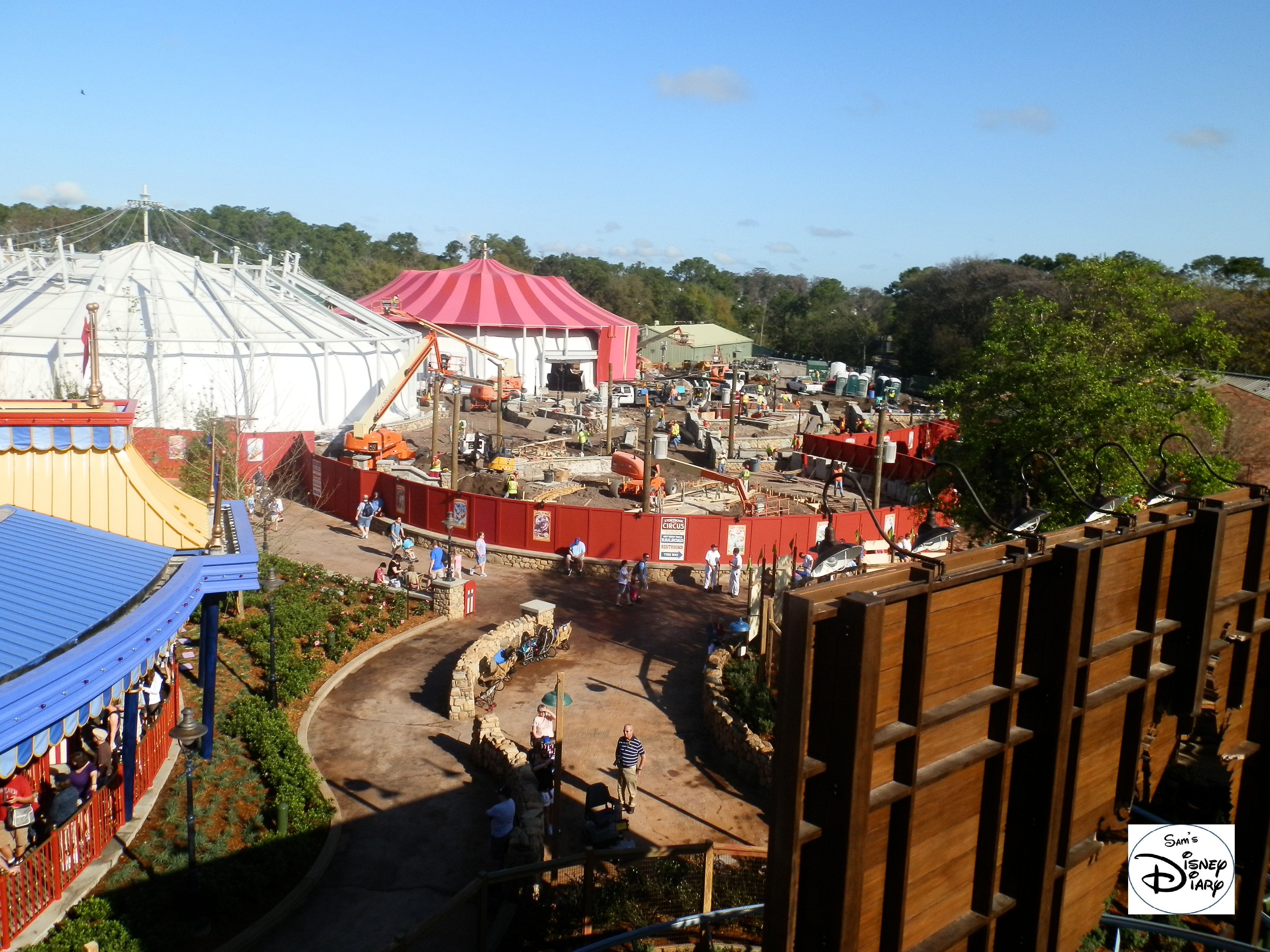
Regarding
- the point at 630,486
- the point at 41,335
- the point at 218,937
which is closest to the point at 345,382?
the point at 41,335

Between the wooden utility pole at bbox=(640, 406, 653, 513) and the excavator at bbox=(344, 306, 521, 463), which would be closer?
the wooden utility pole at bbox=(640, 406, 653, 513)

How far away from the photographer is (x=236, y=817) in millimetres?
12688

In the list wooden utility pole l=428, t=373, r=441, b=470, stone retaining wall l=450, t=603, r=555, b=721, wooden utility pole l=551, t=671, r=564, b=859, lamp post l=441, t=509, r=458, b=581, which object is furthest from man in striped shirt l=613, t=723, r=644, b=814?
wooden utility pole l=428, t=373, r=441, b=470

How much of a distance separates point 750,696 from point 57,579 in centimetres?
1087

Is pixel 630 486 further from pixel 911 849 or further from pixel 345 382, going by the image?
pixel 911 849

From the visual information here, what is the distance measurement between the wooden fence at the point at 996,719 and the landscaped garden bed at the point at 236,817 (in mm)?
7727

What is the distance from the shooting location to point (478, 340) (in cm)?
6034

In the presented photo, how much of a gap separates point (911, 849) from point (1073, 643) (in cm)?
169

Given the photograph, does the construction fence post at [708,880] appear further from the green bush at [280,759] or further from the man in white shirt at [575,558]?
the man in white shirt at [575,558]

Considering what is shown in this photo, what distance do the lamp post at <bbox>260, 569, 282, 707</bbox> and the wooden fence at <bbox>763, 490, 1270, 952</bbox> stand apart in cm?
1255

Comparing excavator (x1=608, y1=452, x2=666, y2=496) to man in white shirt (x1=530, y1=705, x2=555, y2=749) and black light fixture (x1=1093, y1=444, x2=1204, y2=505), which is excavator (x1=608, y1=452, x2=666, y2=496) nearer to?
man in white shirt (x1=530, y1=705, x2=555, y2=749)

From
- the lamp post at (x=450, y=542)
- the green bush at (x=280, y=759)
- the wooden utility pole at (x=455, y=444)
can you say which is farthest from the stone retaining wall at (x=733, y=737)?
the wooden utility pole at (x=455, y=444)

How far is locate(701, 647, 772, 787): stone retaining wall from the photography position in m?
15.1

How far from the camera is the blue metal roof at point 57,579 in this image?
29.2 feet
